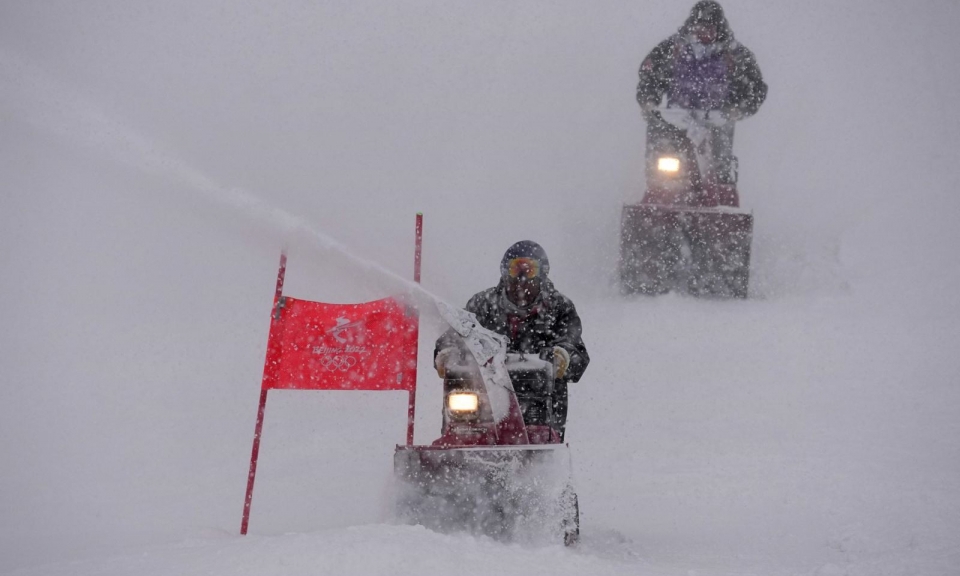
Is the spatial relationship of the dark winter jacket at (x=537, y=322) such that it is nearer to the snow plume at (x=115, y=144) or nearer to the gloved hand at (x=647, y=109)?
the snow plume at (x=115, y=144)

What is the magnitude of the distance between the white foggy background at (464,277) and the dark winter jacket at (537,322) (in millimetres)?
499

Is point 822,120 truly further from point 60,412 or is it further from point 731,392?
point 60,412

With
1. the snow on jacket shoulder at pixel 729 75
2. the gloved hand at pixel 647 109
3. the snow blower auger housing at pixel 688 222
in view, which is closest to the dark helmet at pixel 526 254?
the snow blower auger housing at pixel 688 222

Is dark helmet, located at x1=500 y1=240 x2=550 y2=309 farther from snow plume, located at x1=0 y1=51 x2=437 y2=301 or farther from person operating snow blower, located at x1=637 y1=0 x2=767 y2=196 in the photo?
person operating snow blower, located at x1=637 y1=0 x2=767 y2=196

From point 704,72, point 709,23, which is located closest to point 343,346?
point 704,72

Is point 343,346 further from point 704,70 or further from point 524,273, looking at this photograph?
point 704,70

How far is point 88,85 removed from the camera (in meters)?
18.2

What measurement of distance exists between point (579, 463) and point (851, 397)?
274 cm

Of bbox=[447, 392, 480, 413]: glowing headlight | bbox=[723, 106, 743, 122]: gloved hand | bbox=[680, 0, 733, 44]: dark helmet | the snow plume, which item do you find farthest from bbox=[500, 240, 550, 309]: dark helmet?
bbox=[680, 0, 733, 44]: dark helmet

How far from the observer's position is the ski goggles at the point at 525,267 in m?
5.43

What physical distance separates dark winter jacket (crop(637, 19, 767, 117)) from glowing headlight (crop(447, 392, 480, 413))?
25.6 feet

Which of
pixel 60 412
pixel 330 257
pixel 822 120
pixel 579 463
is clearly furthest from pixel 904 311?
pixel 822 120

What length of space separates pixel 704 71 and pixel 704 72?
13 mm

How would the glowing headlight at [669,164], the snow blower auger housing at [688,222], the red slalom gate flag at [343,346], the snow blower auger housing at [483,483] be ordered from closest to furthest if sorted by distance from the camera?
the snow blower auger housing at [483,483], the red slalom gate flag at [343,346], the snow blower auger housing at [688,222], the glowing headlight at [669,164]
